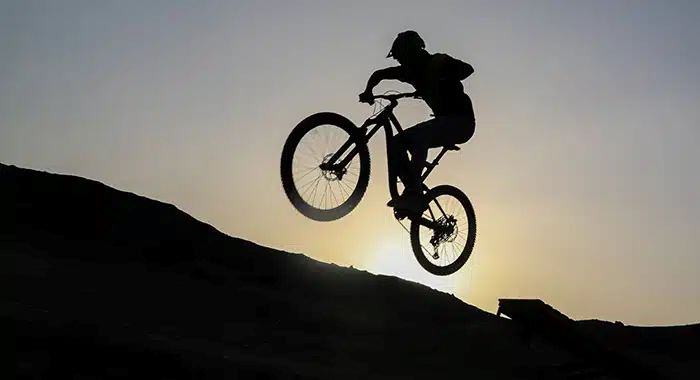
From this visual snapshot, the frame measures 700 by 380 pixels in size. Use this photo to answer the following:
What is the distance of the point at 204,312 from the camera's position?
1120 centimetres

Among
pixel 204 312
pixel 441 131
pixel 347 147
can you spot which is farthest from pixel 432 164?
pixel 204 312

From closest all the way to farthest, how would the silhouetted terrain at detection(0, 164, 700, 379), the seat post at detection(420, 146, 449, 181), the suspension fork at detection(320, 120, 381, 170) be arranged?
the silhouetted terrain at detection(0, 164, 700, 379), the suspension fork at detection(320, 120, 381, 170), the seat post at detection(420, 146, 449, 181)

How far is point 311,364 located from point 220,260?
6.28 metres

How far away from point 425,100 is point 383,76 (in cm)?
72

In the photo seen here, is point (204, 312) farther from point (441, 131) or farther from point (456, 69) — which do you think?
point (456, 69)

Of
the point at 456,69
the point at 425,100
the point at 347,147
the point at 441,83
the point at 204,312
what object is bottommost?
the point at 204,312

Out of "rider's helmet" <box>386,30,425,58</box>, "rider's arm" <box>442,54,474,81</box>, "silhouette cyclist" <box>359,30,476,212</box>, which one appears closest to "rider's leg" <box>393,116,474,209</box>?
"silhouette cyclist" <box>359,30,476,212</box>

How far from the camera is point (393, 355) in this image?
33.7ft

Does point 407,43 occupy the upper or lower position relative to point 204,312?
upper

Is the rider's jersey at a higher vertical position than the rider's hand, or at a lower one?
higher

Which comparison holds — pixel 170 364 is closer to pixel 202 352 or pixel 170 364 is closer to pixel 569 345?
pixel 202 352

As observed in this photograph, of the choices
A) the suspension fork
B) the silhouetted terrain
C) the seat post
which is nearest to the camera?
the silhouetted terrain

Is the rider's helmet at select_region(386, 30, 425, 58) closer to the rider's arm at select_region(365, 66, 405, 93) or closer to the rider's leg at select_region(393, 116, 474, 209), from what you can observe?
the rider's arm at select_region(365, 66, 405, 93)

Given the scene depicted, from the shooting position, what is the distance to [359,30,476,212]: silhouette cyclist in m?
10.3
